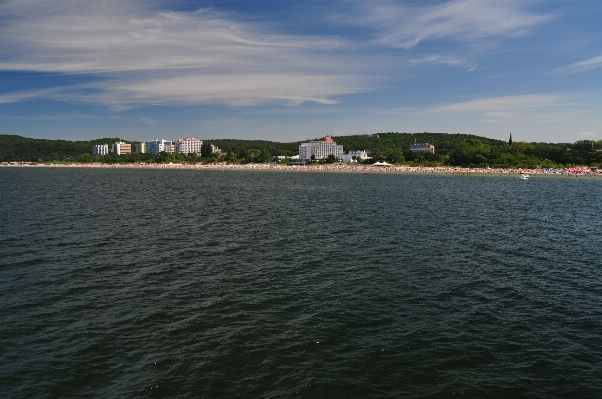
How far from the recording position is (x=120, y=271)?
2291 cm

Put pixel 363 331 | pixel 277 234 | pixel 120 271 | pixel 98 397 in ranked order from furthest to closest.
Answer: pixel 277 234, pixel 120 271, pixel 363 331, pixel 98 397

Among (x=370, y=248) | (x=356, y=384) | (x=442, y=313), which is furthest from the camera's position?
(x=370, y=248)

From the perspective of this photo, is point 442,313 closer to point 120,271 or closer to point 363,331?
point 363,331

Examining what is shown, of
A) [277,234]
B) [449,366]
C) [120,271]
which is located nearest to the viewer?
[449,366]

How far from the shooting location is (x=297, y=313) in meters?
17.5

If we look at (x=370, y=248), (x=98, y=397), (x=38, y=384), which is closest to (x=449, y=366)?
(x=98, y=397)

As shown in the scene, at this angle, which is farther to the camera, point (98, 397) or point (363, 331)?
point (363, 331)

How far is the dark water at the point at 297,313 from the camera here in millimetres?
12570

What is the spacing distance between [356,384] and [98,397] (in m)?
7.23

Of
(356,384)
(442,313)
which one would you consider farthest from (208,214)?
(356,384)

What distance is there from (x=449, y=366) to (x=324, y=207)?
40475mm

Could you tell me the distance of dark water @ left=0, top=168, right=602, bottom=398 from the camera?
12570 mm

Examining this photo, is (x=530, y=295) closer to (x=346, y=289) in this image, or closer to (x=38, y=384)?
(x=346, y=289)

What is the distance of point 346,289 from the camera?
20.5m
